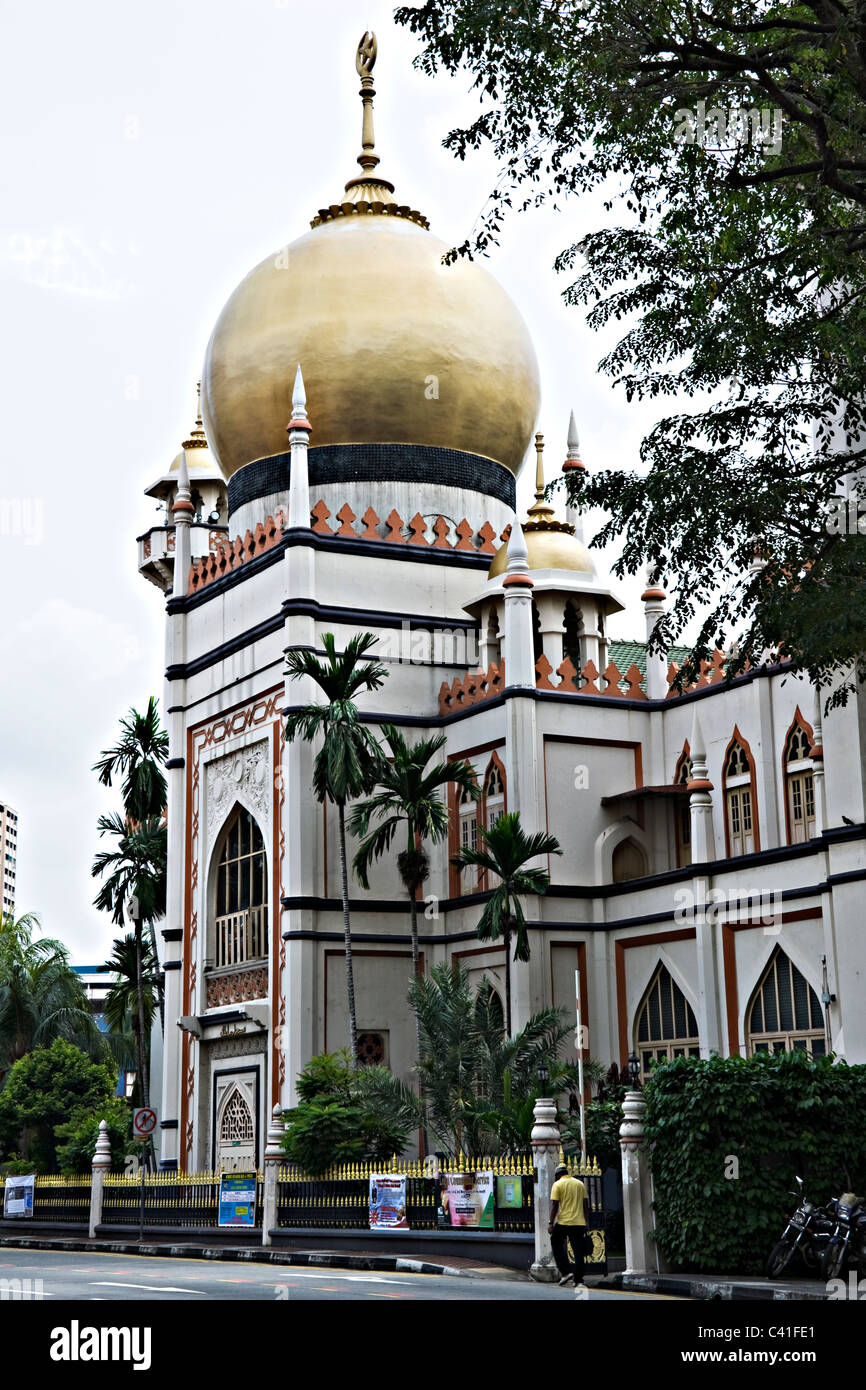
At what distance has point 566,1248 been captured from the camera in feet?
59.3

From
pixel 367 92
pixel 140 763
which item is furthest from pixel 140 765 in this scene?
pixel 367 92

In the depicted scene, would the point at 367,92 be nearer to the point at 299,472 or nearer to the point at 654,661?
the point at 299,472

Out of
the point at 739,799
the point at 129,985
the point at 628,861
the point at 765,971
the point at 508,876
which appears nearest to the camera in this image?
the point at 765,971

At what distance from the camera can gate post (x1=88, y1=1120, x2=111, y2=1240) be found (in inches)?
1249

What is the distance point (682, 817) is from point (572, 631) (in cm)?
462

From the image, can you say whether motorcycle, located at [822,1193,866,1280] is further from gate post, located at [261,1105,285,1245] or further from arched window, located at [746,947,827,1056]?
gate post, located at [261,1105,285,1245]

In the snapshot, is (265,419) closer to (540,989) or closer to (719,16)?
(540,989)

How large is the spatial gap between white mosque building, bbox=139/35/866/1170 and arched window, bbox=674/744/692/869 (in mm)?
64

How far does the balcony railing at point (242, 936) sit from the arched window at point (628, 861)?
640 centimetres

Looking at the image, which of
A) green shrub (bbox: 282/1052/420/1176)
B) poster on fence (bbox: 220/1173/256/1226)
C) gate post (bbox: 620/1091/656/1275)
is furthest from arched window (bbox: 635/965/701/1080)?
gate post (bbox: 620/1091/656/1275)

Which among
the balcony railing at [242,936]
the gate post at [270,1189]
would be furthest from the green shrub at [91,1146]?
the gate post at [270,1189]

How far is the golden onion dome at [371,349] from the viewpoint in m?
35.1

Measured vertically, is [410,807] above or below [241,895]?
above
